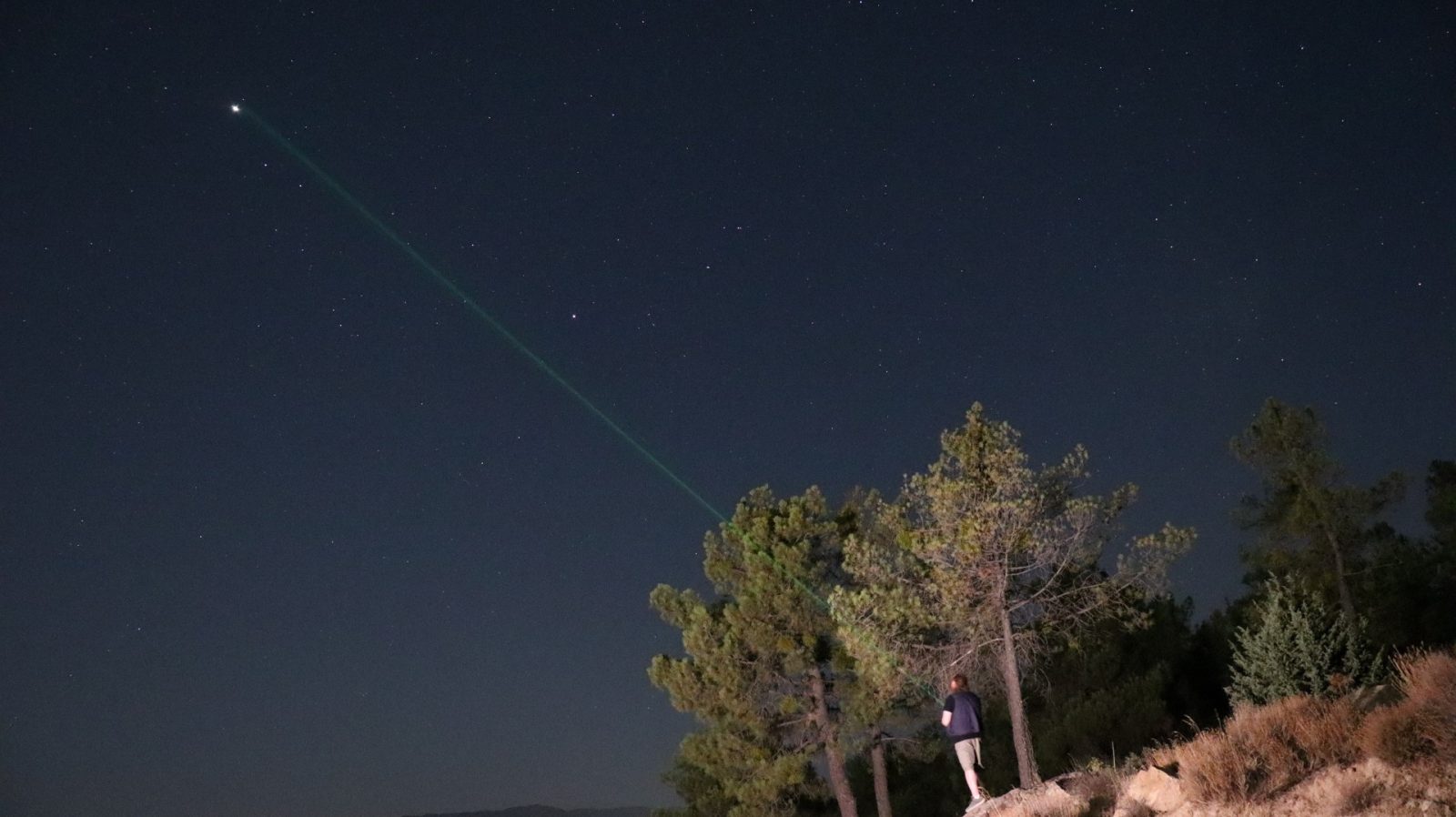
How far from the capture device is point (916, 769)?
33062 mm

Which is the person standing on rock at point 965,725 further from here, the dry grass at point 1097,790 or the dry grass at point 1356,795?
the dry grass at point 1356,795

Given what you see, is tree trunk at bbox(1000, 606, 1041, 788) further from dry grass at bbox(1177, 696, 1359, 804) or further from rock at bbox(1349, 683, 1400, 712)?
rock at bbox(1349, 683, 1400, 712)

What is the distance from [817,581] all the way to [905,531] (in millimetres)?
5058

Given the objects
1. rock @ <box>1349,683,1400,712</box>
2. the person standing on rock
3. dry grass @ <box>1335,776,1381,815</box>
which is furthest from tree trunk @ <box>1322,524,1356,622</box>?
dry grass @ <box>1335,776,1381,815</box>

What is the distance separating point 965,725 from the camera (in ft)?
48.4

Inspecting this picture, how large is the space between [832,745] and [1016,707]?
7.40 m

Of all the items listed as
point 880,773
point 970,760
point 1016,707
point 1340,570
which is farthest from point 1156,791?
point 1340,570

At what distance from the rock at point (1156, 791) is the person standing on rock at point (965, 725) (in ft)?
8.09

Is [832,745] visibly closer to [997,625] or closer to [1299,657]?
[997,625]

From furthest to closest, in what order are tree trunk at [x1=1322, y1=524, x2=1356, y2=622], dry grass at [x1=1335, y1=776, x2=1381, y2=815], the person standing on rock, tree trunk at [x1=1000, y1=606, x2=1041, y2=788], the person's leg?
tree trunk at [x1=1322, y1=524, x2=1356, y2=622]
tree trunk at [x1=1000, y1=606, x2=1041, y2=788]
the person standing on rock
the person's leg
dry grass at [x1=1335, y1=776, x2=1381, y2=815]

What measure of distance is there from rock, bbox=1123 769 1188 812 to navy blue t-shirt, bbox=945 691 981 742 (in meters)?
2.47

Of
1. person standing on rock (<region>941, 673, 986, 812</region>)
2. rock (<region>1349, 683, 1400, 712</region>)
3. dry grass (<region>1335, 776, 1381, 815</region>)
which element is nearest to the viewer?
dry grass (<region>1335, 776, 1381, 815</region>)

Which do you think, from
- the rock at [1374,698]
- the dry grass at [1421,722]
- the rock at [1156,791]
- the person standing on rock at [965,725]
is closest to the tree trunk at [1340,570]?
the rock at [1374,698]

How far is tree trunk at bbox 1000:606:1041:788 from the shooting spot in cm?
1894
